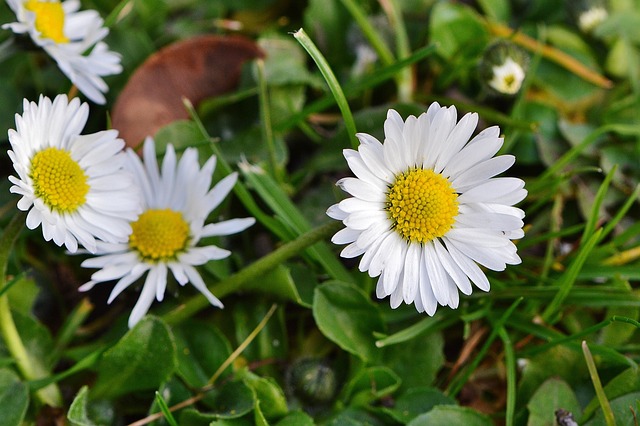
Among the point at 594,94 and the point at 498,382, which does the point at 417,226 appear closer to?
the point at 498,382

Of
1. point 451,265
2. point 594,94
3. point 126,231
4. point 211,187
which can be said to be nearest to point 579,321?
point 451,265

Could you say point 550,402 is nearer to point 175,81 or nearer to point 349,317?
point 349,317

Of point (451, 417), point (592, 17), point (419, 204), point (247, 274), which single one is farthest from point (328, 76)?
point (592, 17)

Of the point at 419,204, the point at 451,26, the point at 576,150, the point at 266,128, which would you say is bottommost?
the point at 419,204

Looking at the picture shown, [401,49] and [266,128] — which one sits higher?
[401,49]

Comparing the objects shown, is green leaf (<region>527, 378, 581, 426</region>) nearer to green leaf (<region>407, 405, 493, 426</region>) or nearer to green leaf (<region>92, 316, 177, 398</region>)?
green leaf (<region>407, 405, 493, 426</region>)

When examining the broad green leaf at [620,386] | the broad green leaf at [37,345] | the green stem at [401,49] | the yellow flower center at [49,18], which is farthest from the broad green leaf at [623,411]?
the yellow flower center at [49,18]
